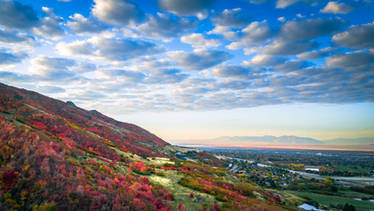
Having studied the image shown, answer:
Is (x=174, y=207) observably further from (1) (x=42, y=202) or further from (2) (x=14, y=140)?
(2) (x=14, y=140)

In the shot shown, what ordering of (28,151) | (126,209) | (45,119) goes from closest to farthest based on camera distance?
(126,209) < (28,151) < (45,119)

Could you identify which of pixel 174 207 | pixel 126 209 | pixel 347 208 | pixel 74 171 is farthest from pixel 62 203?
pixel 347 208

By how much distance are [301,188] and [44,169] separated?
247 ft

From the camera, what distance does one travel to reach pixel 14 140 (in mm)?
13703

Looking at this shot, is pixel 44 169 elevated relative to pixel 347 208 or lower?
elevated

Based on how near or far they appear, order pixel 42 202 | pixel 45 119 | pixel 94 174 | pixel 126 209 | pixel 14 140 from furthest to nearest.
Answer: pixel 45 119 → pixel 94 174 → pixel 14 140 → pixel 126 209 → pixel 42 202

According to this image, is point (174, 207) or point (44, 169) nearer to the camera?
point (44, 169)

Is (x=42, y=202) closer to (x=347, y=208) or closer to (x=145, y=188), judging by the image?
(x=145, y=188)

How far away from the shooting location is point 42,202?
9211mm

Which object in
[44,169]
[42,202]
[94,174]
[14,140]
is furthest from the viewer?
[94,174]

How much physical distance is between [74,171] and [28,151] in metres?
3.50

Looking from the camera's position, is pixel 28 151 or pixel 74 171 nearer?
pixel 28 151

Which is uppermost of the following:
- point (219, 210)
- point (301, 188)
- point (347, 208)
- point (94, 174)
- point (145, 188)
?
point (94, 174)

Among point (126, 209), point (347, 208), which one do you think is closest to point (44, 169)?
point (126, 209)
